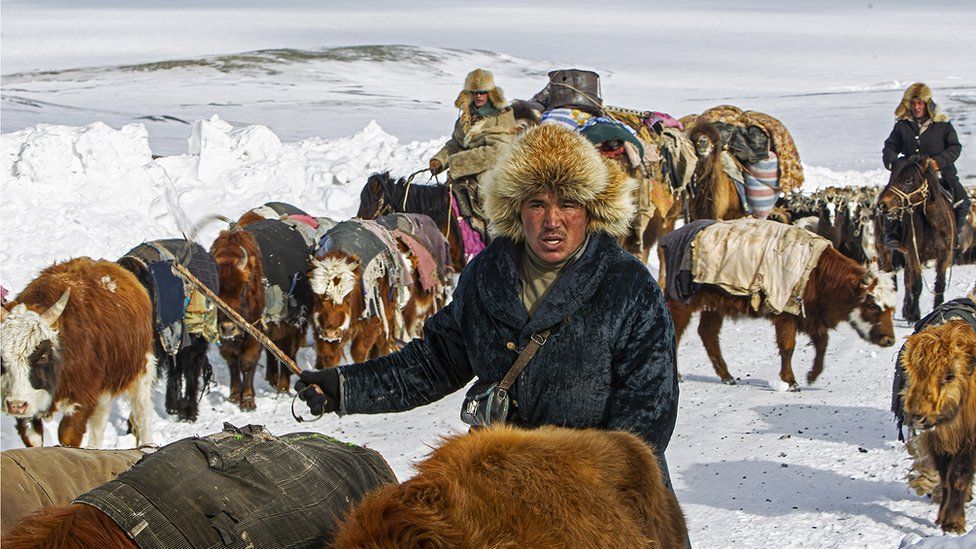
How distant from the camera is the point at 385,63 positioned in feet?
147

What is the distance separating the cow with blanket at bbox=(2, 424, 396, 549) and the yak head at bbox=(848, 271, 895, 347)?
299 inches

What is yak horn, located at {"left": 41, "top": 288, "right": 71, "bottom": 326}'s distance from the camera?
6.57m

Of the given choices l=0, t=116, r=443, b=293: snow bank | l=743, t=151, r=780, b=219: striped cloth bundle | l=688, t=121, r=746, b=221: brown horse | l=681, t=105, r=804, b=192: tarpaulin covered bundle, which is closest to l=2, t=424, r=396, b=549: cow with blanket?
l=0, t=116, r=443, b=293: snow bank

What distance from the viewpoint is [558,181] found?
11.0 ft

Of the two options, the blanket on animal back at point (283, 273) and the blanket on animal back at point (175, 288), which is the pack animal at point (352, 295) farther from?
the blanket on animal back at point (175, 288)

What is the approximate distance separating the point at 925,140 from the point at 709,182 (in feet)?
9.17

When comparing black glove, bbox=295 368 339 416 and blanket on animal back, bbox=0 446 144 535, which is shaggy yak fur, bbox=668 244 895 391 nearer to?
black glove, bbox=295 368 339 416

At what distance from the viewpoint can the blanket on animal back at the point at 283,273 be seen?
31.2ft

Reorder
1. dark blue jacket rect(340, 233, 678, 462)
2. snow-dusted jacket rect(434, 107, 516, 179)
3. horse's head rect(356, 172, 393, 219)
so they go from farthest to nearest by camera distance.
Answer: horse's head rect(356, 172, 393, 219), snow-dusted jacket rect(434, 107, 516, 179), dark blue jacket rect(340, 233, 678, 462)

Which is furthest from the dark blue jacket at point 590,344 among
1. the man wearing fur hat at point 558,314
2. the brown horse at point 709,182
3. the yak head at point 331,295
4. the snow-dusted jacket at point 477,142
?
the brown horse at point 709,182

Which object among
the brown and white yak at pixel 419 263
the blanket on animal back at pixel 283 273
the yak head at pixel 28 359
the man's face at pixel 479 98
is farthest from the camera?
the man's face at pixel 479 98

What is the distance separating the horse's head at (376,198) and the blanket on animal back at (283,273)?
2701mm

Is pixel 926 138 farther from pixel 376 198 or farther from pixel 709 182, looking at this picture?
pixel 376 198

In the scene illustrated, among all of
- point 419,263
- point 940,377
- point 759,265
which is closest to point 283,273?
point 419,263
